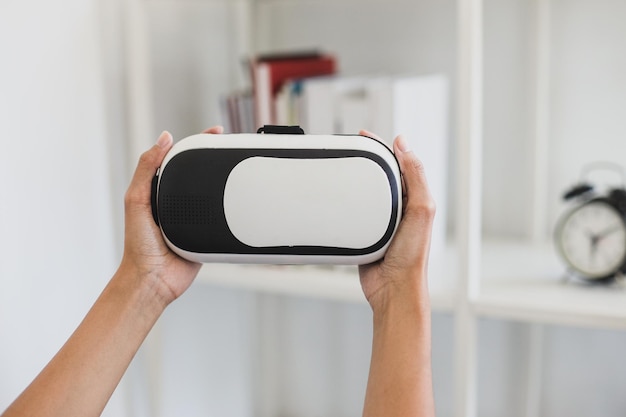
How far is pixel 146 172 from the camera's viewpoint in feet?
2.73

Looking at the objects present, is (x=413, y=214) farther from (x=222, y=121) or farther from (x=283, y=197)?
(x=222, y=121)

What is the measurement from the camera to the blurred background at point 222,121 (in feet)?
3.56

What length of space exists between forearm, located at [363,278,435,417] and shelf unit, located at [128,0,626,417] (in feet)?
0.89

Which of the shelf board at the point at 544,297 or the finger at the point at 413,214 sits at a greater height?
the finger at the point at 413,214

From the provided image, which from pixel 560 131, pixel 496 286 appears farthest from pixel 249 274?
pixel 560 131

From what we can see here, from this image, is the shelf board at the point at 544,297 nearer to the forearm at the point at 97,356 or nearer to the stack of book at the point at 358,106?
the stack of book at the point at 358,106

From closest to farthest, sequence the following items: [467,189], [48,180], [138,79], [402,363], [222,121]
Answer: [402,363] < [467,189] < [48,180] < [138,79] < [222,121]

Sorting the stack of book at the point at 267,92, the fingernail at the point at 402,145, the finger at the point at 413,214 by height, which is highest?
the stack of book at the point at 267,92

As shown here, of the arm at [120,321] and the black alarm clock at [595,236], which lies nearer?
the arm at [120,321]

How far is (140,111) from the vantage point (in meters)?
1.25

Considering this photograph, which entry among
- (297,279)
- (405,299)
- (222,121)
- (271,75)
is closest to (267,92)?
(271,75)

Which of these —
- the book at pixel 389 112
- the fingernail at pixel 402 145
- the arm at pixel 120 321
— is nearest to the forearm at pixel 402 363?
the fingernail at pixel 402 145

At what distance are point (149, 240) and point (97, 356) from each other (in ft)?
0.46

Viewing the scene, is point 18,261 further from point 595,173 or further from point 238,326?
point 595,173
